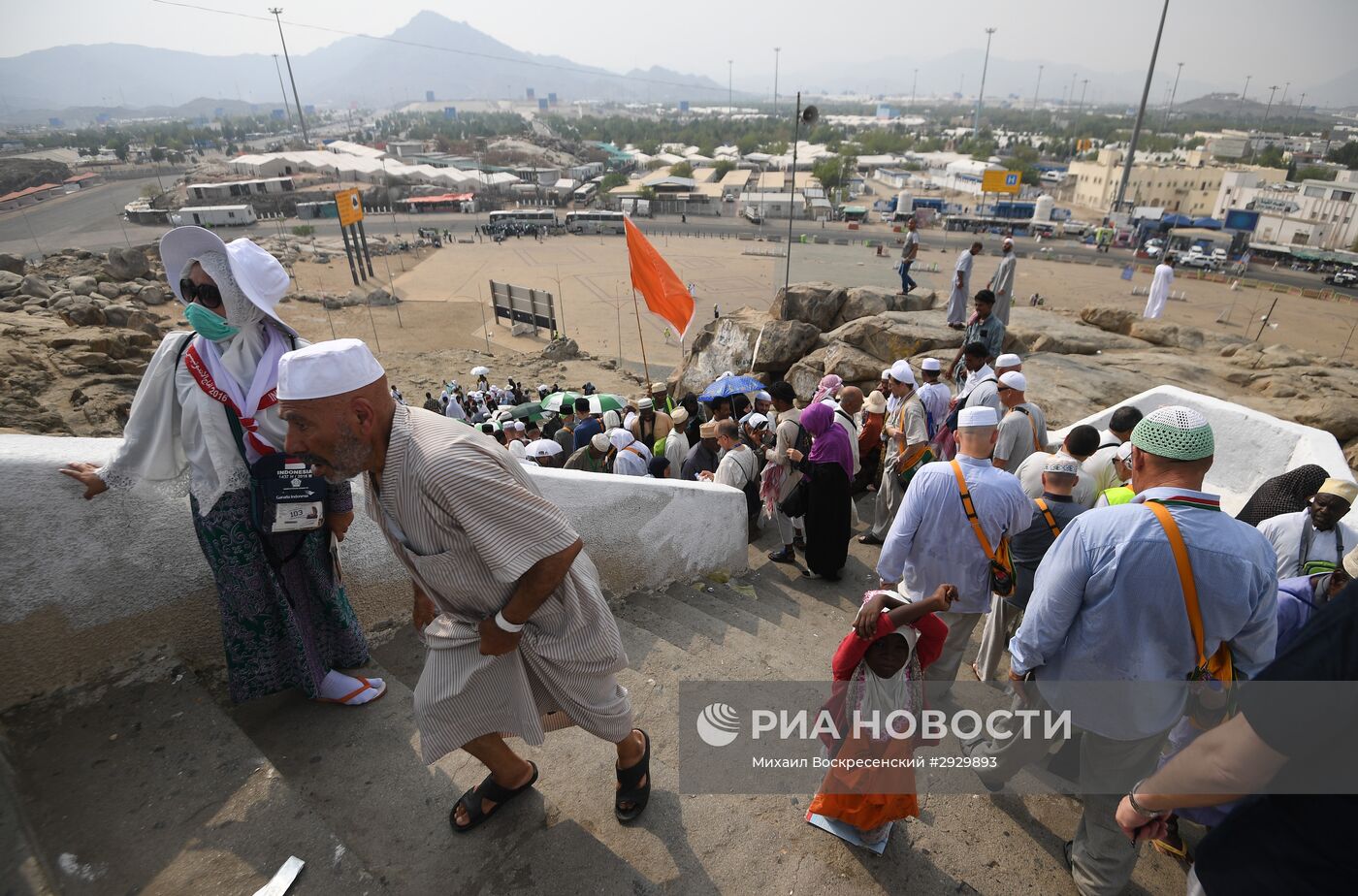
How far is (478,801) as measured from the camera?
2.16 meters

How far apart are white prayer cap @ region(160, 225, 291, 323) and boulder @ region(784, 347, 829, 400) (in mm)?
7802

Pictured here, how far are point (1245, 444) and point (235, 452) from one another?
22.5ft

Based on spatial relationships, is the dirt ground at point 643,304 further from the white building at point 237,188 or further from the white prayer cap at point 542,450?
the white building at point 237,188

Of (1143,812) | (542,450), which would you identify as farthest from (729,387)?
(1143,812)

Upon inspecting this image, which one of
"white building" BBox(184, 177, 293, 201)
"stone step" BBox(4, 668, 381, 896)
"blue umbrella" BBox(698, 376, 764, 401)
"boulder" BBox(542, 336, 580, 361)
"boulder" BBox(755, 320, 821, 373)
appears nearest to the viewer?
"stone step" BBox(4, 668, 381, 896)

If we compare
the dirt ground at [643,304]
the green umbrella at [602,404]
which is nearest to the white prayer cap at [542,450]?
the green umbrella at [602,404]

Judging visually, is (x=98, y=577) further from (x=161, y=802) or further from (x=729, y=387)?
(x=729, y=387)

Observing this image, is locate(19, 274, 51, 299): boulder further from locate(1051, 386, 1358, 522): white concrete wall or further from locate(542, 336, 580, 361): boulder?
locate(1051, 386, 1358, 522): white concrete wall

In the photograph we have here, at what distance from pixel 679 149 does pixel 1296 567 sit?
4384 inches

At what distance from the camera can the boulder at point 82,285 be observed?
19475 millimetres

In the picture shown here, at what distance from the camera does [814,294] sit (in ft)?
38.4

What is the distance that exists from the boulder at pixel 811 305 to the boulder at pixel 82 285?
21.5 meters

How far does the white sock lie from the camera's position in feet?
8.65

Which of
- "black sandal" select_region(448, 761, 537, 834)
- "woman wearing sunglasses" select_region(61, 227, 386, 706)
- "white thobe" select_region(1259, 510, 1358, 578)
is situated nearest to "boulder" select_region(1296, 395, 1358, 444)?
"white thobe" select_region(1259, 510, 1358, 578)
